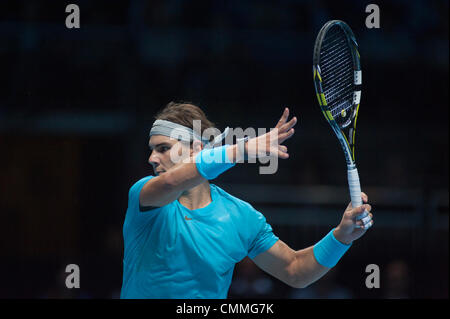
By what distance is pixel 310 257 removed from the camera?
2750mm

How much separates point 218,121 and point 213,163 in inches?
121

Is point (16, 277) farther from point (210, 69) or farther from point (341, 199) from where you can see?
point (341, 199)

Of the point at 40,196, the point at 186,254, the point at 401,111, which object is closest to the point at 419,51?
the point at 401,111

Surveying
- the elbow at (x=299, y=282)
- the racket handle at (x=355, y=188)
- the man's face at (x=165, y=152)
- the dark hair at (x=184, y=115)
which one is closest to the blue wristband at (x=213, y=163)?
the man's face at (x=165, y=152)

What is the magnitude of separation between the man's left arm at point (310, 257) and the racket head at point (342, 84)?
0.30m

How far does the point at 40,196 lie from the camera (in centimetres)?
559

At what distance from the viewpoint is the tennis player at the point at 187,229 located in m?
2.34

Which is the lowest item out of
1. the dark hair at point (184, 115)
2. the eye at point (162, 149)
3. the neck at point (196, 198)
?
the neck at point (196, 198)

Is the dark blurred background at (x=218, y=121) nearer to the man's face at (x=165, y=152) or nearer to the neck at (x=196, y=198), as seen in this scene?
the neck at (x=196, y=198)

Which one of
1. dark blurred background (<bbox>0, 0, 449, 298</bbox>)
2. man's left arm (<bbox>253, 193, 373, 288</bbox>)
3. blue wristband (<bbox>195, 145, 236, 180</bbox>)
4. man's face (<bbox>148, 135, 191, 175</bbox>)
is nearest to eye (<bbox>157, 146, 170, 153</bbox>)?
man's face (<bbox>148, 135, 191, 175</bbox>)

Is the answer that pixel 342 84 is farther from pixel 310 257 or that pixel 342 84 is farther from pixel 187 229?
pixel 187 229

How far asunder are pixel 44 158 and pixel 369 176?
2.76 metres

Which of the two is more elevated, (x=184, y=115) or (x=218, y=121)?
(x=218, y=121)

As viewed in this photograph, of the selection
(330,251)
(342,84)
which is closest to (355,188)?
(330,251)
